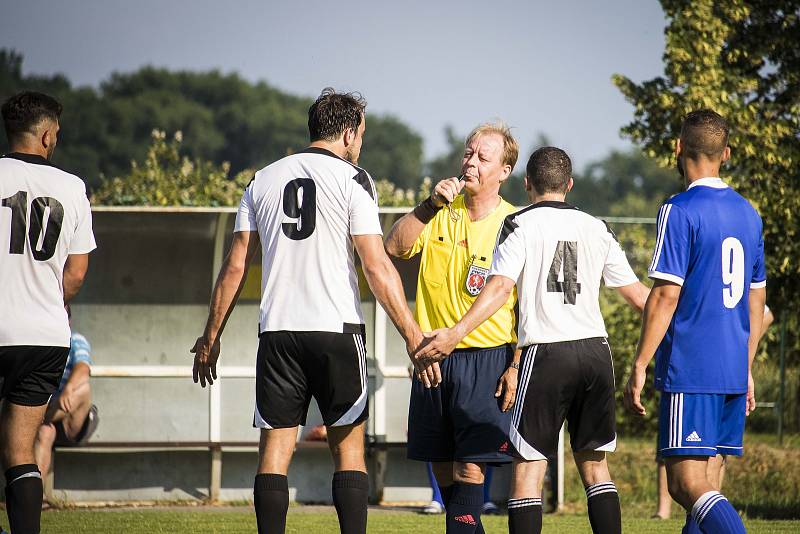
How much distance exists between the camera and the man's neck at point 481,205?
20.0 feet

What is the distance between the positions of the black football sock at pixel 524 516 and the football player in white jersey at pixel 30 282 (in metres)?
2.45

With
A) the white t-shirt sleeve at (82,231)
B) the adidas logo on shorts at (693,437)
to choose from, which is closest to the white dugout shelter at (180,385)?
the white t-shirt sleeve at (82,231)

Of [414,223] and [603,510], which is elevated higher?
[414,223]

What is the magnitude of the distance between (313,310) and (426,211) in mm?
1224

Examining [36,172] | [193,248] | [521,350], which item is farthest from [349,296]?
[193,248]

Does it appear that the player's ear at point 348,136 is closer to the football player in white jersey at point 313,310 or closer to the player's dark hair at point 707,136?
the football player in white jersey at point 313,310

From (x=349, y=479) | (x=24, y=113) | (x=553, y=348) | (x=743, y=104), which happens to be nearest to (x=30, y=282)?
(x=24, y=113)

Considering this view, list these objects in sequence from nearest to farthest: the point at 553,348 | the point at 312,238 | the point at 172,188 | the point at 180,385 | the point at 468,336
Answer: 1. the point at 312,238
2. the point at 553,348
3. the point at 468,336
4. the point at 180,385
5. the point at 172,188

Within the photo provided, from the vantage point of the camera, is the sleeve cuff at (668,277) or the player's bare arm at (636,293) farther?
the player's bare arm at (636,293)

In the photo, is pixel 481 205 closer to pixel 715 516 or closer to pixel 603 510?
pixel 603 510

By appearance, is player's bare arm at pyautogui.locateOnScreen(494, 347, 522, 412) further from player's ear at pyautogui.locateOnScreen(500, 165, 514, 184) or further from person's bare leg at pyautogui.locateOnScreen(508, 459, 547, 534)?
player's ear at pyautogui.locateOnScreen(500, 165, 514, 184)

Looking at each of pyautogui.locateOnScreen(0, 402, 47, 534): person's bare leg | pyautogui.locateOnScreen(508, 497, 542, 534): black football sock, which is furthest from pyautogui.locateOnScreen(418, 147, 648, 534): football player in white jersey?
Answer: pyautogui.locateOnScreen(0, 402, 47, 534): person's bare leg

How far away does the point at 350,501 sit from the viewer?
16.3 feet

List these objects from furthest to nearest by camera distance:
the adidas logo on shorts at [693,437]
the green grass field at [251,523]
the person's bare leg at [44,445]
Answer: the person's bare leg at [44,445]
the green grass field at [251,523]
the adidas logo on shorts at [693,437]
